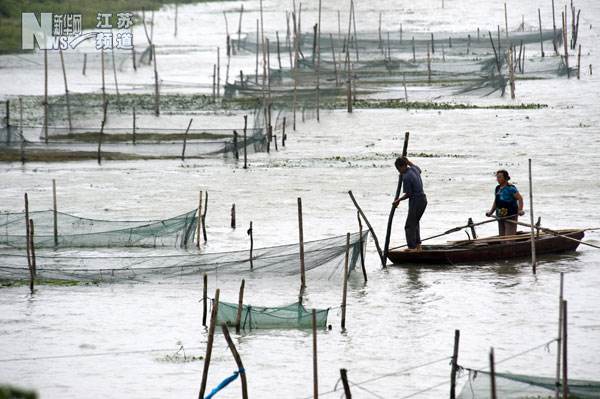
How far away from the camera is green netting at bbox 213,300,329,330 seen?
966 centimetres

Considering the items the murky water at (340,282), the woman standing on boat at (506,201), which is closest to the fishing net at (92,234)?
the murky water at (340,282)

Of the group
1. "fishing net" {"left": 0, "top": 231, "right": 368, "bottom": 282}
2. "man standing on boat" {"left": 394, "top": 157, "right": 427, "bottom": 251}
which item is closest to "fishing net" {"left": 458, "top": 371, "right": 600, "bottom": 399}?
"fishing net" {"left": 0, "top": 231, "right": 368, "bottom": 282}

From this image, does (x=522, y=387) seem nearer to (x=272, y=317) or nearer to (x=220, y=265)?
Result: (x=272, y=317)

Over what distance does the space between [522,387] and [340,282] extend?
4.72 meters

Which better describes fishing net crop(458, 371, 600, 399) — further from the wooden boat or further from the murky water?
the wooden boat

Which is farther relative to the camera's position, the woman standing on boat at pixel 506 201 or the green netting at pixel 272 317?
the woman standing on boat at pixel 506 201

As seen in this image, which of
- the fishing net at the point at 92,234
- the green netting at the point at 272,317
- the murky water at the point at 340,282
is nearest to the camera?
the murky water at the point at 340,282

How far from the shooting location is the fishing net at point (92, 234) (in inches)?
522

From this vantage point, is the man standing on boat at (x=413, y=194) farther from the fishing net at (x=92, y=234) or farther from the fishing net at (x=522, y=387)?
the fishing net at (x=522, y=387)

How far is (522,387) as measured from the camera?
708cm

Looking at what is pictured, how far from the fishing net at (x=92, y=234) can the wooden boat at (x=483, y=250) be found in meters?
2.51

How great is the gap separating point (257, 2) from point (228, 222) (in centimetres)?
5726

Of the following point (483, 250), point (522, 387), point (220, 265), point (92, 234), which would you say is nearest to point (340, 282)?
point (220, 265)

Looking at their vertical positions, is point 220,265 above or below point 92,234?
below
